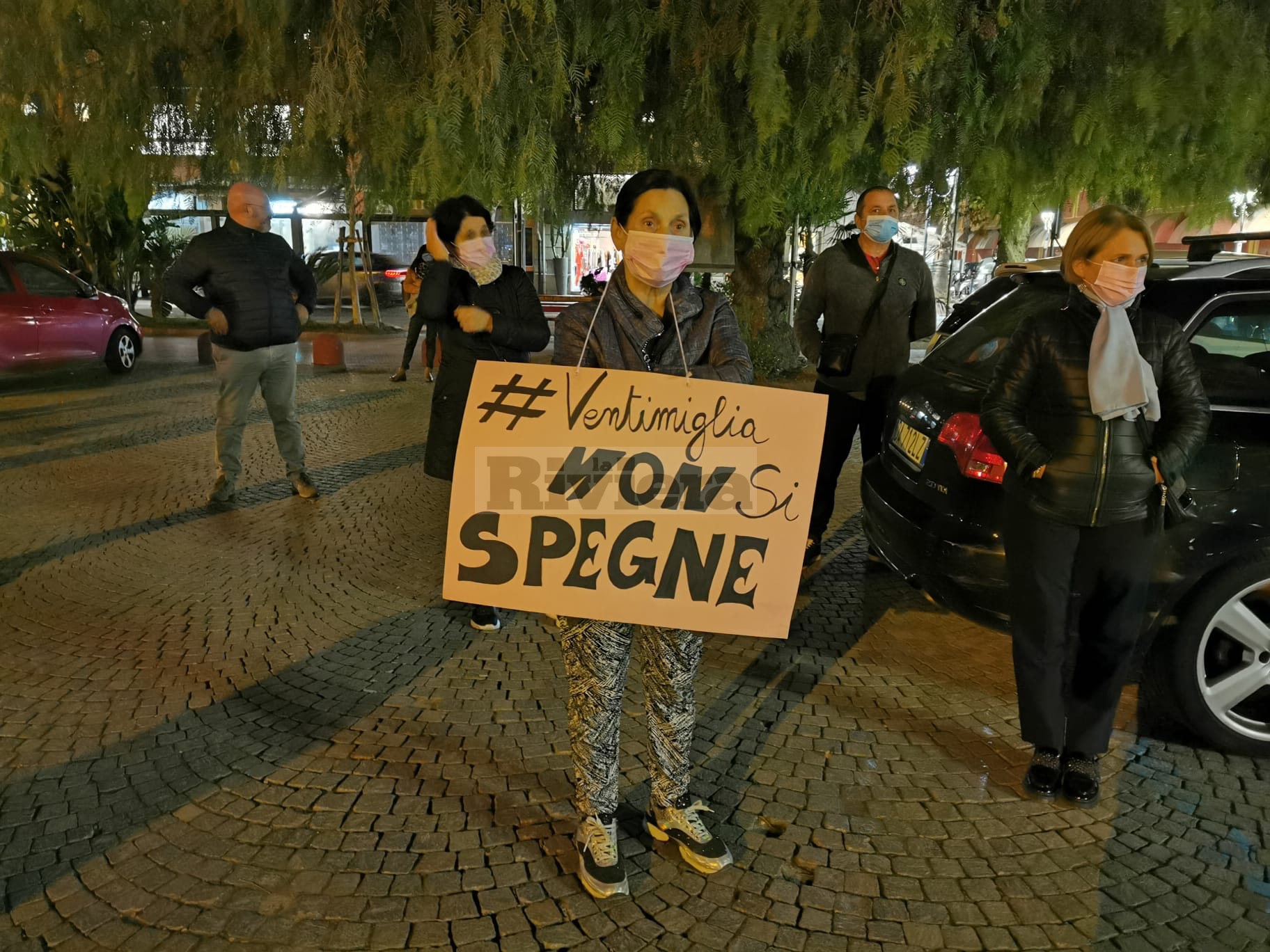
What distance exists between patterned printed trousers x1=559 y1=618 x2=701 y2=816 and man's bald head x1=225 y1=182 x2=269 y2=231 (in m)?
4.60

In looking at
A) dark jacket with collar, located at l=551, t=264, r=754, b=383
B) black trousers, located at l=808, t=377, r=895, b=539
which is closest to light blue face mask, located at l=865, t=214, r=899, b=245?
black trousers, located at l=808, t=377, r=895, b=539

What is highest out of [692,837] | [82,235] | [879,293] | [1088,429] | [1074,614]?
[82,235]

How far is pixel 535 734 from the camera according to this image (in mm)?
3520

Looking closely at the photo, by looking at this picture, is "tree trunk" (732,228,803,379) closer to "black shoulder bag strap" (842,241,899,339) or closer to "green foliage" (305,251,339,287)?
"black shoulder bag strap" (842,241,899,339)

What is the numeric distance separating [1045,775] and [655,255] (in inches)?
86.0

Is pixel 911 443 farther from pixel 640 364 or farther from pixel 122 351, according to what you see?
pixel 122 351

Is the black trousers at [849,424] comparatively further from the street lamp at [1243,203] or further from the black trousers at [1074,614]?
the street lamp at [1243,203]

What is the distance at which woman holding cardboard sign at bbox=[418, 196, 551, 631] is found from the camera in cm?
401

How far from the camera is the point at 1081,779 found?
309 centimetres

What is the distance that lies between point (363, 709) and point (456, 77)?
10.5ft

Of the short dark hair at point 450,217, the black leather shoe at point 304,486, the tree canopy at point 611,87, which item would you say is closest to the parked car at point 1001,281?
the tree canopy at point 611,87

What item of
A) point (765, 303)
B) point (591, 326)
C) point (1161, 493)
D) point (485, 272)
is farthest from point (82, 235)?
point (1161, 493)

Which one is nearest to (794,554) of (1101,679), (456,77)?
(1101,679)

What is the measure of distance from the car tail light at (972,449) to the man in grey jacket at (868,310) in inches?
46.7
